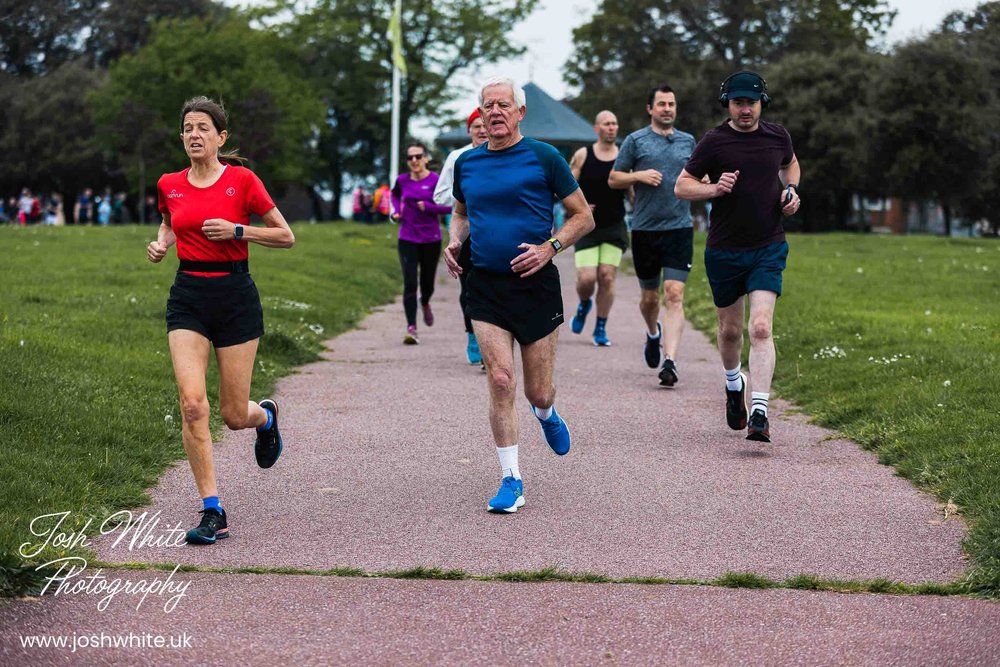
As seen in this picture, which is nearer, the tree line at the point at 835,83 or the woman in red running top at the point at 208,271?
the woman in red running top at the point at 208,271

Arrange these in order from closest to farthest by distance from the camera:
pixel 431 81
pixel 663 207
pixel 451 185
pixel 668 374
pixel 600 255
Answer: pixel 668 374
pixel 451 185
pixel 663 207
pixel 600 255
pixel 431 81

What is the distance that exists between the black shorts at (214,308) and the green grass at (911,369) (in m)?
3.27

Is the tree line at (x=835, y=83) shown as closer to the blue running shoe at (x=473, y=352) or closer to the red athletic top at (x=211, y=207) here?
the blue running shoe at (x=473, y=352)

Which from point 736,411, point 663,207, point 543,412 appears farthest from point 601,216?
point 543,412

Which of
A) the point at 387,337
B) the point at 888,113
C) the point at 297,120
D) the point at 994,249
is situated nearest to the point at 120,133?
the point at 297,120

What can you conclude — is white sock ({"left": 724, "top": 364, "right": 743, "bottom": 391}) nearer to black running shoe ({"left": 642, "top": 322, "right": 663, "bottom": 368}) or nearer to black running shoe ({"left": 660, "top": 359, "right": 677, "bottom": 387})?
black running shoe ({"left": 660, "top": 359, "right": 677, "bottom": 387})

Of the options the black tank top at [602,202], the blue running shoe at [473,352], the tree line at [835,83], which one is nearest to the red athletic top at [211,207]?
the blue running shoe at [473,352]

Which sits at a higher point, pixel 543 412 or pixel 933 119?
pixel 933 119

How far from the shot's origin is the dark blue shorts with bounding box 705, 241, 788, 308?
28.1ft

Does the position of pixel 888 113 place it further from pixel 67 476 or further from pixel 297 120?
pixel 67 476

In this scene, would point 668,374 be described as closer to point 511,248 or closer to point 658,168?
point 658,168

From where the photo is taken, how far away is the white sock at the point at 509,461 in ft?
22.6

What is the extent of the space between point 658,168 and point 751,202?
3.08 meters

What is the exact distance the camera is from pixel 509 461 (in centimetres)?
691
